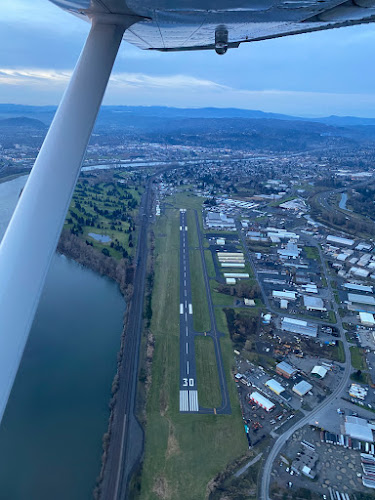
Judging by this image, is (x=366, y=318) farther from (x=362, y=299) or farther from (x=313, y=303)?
(x=313, y=303)

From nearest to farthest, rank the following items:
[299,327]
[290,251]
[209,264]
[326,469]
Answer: [326,469] → [299,327] → [209,264] → [290,251]

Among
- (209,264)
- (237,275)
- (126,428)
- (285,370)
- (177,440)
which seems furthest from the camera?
(209,264)

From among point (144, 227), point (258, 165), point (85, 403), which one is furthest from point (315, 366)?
point (258, 165)

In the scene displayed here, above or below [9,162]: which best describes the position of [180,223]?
below

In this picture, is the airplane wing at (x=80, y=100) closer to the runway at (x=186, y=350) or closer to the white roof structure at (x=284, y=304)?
the runway at (x=186, y=350)

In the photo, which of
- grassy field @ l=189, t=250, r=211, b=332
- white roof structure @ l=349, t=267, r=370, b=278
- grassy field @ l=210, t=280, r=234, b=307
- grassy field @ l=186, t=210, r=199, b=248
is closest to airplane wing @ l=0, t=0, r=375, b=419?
grassy field @ l=189, t=250, r=211, b=332

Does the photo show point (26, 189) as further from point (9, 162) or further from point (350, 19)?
point (9, 162)

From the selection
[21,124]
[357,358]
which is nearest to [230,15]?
[357,358]
